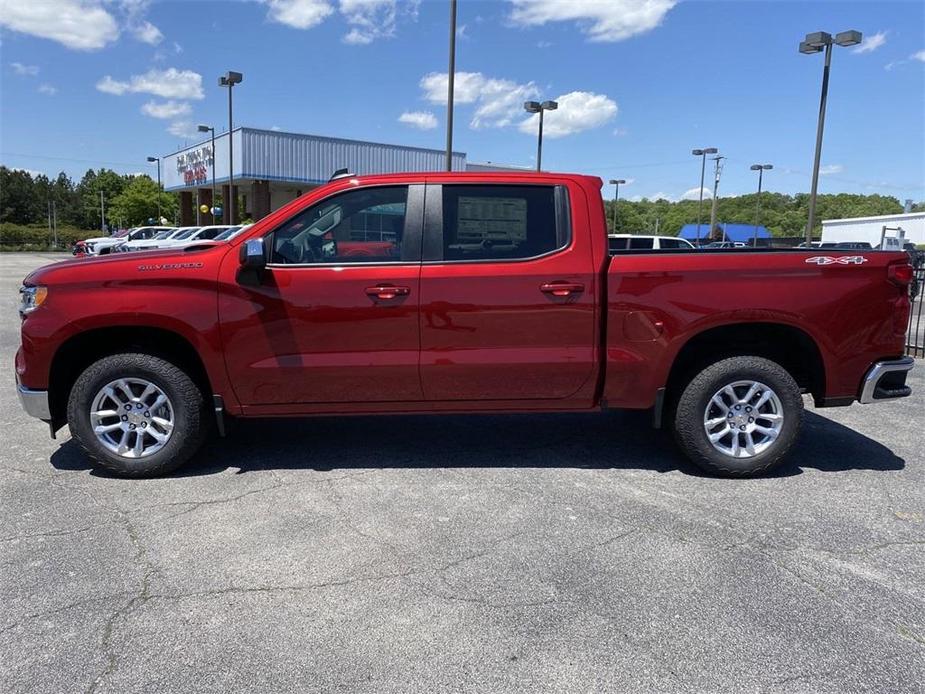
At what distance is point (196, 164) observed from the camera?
44062 mm

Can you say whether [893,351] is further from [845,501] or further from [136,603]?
[136,603]

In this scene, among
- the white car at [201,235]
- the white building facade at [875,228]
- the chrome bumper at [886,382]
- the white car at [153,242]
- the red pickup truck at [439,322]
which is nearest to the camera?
the red pickup truck at [439,322]

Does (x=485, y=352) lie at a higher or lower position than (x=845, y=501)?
higher

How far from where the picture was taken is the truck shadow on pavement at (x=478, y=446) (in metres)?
4.96

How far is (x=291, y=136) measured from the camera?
122 ft

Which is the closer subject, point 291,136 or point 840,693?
point 840,693

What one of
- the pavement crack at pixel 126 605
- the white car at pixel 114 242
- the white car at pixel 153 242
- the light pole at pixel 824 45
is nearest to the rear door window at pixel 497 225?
the pavement crack at pixel 126 605

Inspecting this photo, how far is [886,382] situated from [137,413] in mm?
4972

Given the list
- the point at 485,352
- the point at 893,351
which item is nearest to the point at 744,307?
the point at 893,351

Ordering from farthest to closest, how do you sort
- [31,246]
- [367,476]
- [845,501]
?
1. [31,246]
2. [367,476]
3. [845,501]

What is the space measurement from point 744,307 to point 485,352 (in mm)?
1683

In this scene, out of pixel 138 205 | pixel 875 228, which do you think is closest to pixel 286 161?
pixel 875 228

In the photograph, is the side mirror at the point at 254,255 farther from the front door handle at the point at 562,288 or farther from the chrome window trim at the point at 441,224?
the front door handle at the point at 562,288

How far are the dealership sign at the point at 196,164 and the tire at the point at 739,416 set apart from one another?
40.6 m
